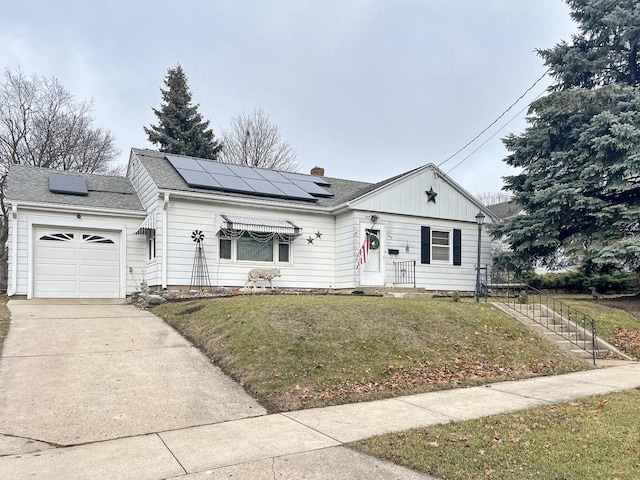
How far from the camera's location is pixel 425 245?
15898mm

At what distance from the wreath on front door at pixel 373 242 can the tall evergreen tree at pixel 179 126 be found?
17963mm

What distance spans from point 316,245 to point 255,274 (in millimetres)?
2565

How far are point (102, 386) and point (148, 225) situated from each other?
7.67 metres

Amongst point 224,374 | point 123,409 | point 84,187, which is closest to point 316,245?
point 84,187

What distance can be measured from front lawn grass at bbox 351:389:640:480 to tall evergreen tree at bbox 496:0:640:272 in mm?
8083

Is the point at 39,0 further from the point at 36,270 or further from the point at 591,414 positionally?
the point at 591,414

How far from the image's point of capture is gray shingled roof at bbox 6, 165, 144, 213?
43.2 feet

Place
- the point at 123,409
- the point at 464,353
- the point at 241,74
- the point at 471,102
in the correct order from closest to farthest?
the point at 123,409 → the point at 464,353 → the point at 471,102 → the point at 241,74

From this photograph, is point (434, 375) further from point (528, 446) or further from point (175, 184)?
point (175, 184)

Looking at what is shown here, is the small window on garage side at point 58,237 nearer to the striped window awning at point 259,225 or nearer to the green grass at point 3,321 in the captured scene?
the green grass at point 3,321

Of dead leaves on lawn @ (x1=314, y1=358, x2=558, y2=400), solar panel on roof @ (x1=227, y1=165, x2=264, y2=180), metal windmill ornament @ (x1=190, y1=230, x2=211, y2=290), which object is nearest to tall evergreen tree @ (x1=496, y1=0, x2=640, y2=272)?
dead leaves on lawn @ (x1=314, y1=358, x2=558, y2=400)

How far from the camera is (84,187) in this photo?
1455 cm

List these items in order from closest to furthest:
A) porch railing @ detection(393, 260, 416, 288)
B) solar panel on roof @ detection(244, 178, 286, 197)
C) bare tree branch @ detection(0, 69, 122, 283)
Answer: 1. solar panel on roof @ detection(244, 178, 286, 197)
2. porch railing @ detection(393, 260, 416, 288)
3. bare tree branch @ detection(0, 69, 122, 283)

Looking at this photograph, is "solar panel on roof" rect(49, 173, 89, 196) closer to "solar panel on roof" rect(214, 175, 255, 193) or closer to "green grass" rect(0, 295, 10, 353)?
"green grass" rect(0, 295, 10, 353)
